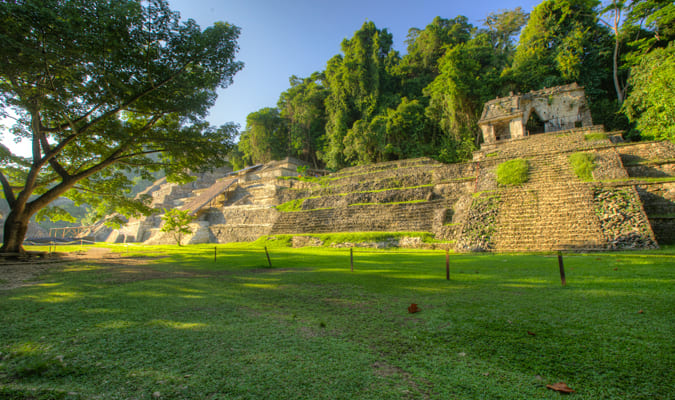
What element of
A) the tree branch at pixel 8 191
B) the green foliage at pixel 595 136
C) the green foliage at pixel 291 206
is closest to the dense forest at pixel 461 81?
the green foliage at pixel 595 136

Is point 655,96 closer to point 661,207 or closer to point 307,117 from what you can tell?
point 661,207

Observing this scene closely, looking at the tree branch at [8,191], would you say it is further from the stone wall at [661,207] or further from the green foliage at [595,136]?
the green foliage at [595,136]

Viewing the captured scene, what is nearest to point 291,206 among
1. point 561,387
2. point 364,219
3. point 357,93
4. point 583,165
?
point 364,219

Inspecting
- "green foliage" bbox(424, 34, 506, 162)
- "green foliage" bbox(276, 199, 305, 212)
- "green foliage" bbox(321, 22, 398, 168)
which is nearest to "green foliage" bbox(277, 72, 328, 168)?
"green foliage" bbox(321, 22, 398, 168)

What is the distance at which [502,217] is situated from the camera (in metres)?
9.75

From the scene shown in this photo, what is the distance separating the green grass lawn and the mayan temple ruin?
5.57 meters

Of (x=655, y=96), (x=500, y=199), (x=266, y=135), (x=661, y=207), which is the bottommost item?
(x=661, y=207)

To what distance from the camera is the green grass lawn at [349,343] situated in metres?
1.49

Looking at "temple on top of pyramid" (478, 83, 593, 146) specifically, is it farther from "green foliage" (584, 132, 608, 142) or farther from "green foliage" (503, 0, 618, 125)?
"green foliage" (584, 132, 608, 142)

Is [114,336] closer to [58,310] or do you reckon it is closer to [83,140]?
[58,310]

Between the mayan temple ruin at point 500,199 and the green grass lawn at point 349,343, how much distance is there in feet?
18.3

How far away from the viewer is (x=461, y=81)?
22594 mm

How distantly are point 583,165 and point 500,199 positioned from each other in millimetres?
3748

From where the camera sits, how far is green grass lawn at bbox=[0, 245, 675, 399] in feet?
4.87
